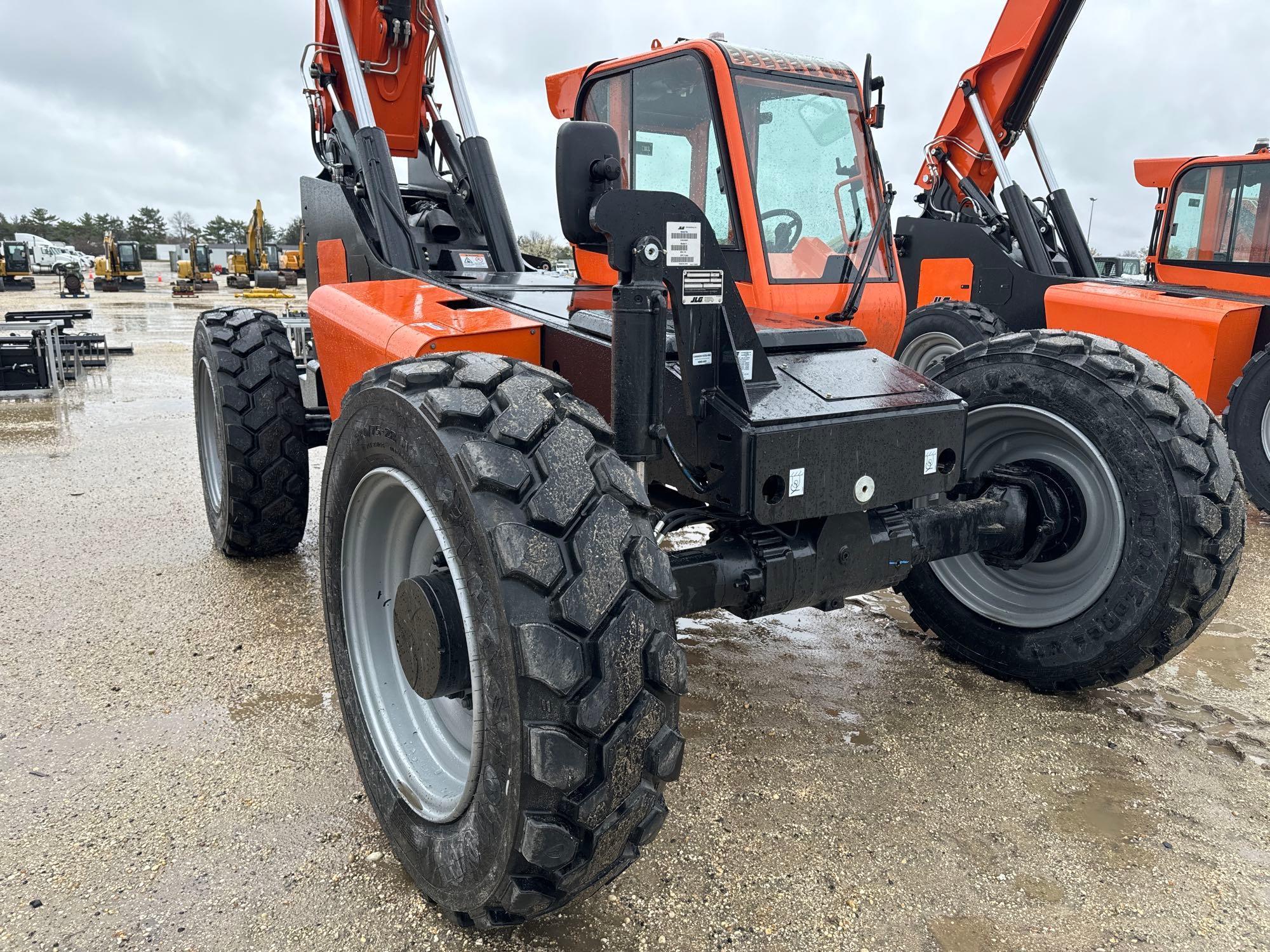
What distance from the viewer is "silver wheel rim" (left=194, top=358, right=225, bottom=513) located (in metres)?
5.16

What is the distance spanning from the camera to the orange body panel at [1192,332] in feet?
20.7

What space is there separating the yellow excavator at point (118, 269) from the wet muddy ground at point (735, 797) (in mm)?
36343

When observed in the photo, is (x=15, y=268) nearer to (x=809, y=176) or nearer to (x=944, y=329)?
(x=944, y=329)

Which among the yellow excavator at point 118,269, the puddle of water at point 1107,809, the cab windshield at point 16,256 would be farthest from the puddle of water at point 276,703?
the cab windshield at point 16,256

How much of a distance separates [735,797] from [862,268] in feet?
6.25

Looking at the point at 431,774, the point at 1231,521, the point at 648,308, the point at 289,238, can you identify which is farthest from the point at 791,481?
the point at 289,238

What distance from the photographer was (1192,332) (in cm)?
632

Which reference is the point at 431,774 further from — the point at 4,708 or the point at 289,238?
the point at 289,238

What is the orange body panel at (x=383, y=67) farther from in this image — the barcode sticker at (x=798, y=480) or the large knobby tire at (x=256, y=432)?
the barcode sticker at (x=798, y=480)

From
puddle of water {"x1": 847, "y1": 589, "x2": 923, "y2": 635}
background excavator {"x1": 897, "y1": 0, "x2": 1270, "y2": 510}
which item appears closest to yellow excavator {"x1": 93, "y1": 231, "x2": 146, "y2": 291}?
background excavator {"x1": 897, "y1": 0, "x2": 1270, "y2": 510}

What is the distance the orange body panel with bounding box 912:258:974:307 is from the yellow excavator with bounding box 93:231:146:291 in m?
35.3

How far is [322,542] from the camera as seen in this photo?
8.74 ft

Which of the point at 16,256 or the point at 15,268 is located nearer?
the point at 16,256

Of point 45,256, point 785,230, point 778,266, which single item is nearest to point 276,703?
point 778,266
